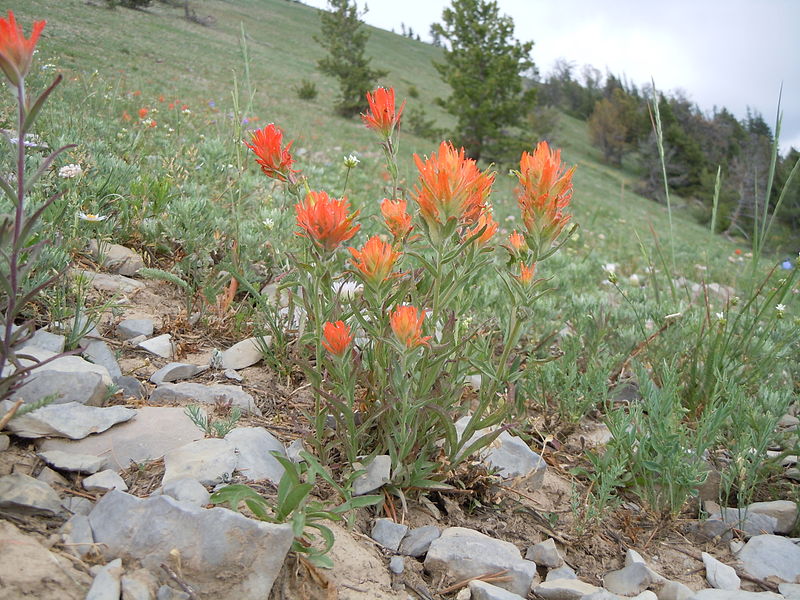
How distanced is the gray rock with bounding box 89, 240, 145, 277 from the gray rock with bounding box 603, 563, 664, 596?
2.35 meters

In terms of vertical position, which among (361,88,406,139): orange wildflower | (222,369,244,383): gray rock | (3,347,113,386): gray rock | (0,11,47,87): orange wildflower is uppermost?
(361,88,406,139): orange wildflower

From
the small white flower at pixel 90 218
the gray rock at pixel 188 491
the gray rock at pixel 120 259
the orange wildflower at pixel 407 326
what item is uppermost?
the orange wildflower at pixel 407 326

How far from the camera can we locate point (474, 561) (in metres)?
1.50

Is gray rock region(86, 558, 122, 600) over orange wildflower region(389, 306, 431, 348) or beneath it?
beneath

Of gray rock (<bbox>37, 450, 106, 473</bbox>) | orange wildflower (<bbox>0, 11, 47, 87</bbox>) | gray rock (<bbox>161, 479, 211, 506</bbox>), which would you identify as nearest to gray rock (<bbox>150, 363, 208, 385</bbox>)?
gray rock (<bbox>37, 450, 106, 473</bbox>)

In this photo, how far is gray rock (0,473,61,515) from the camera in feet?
4.03

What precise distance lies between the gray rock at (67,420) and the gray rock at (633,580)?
1.51 metres

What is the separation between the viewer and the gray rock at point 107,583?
3.52 ft

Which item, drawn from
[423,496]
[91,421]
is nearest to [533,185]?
[423,496]

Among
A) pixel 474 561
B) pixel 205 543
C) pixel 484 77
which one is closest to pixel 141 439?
pixel 205 543

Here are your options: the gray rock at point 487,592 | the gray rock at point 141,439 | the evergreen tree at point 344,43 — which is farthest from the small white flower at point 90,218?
the evergreen tree at point 344,43

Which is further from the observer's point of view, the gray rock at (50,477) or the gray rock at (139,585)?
the gray rock at (50,477)

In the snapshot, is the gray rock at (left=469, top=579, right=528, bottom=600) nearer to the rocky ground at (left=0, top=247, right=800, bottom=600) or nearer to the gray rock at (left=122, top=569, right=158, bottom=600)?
the rocky ground at (left=0, top=247, right=800, bottom=600)

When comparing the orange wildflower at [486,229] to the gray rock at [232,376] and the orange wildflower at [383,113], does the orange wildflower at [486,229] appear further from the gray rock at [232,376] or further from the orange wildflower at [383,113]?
the gray rock at [232,376]
